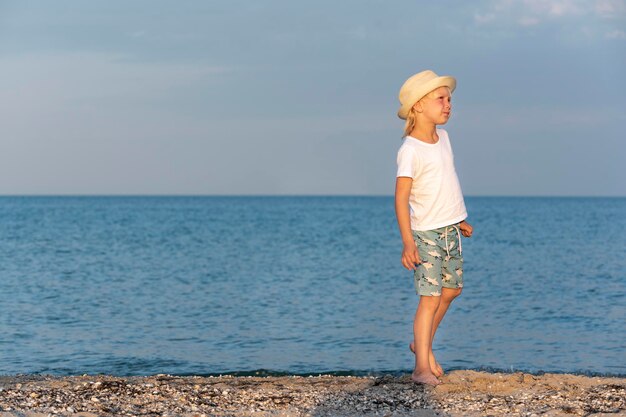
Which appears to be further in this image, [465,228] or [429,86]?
[465,228]

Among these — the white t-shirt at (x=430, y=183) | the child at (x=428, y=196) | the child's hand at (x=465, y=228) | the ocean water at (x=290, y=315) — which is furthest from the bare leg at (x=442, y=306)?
the ocean water at (x=290, y=315)

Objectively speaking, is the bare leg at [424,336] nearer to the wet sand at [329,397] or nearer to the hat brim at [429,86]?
the wet sand at [329,397]

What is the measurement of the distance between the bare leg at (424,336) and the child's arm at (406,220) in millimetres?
402

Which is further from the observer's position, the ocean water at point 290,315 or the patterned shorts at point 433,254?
the ocean water at point 290,315

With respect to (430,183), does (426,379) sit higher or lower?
lower

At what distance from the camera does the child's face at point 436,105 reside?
6277mm

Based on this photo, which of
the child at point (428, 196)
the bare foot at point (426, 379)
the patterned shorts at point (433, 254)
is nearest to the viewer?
the child at point (428, 196)

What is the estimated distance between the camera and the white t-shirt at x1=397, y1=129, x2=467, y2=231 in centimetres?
620

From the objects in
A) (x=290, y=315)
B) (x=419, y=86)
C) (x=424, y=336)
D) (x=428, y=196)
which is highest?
(x=419, y=86)

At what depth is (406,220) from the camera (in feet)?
20.1

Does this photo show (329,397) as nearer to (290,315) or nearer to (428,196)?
(428,196)

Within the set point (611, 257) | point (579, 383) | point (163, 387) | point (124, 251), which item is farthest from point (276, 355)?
point (124, 251)

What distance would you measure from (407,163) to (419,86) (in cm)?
59

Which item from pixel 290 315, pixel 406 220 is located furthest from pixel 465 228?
pixel 290 315
